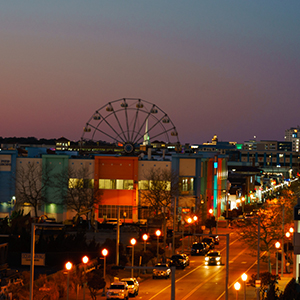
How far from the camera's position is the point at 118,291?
4350 cm

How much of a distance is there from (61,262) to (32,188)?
45.7 metres

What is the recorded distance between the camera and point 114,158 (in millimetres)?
105438

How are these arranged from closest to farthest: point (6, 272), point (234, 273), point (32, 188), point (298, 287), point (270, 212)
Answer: point (298, 287) < point (6, 272) < point (234, 273) < point (270, 212) < point (32, 188)

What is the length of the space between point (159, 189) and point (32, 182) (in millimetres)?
22793

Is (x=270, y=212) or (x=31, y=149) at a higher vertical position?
(x=31, y=149)

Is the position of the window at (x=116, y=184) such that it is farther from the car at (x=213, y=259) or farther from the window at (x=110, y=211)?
the car at (x=213, y=259)

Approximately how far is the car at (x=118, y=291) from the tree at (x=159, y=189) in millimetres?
49975

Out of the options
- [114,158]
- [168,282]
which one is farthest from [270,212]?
[114,158]

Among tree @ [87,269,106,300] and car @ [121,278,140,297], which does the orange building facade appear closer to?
car @ [121,278,140,297]

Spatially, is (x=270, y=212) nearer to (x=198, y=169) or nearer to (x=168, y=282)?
(x=168, y=282)

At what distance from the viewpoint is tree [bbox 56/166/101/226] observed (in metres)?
98.8

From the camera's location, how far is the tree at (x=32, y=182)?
101 meters

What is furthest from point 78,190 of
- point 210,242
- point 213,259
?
Result: point 213,259

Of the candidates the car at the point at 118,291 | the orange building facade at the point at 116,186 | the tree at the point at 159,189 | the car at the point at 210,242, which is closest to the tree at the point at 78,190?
the orange building facade at the point at 116,186
